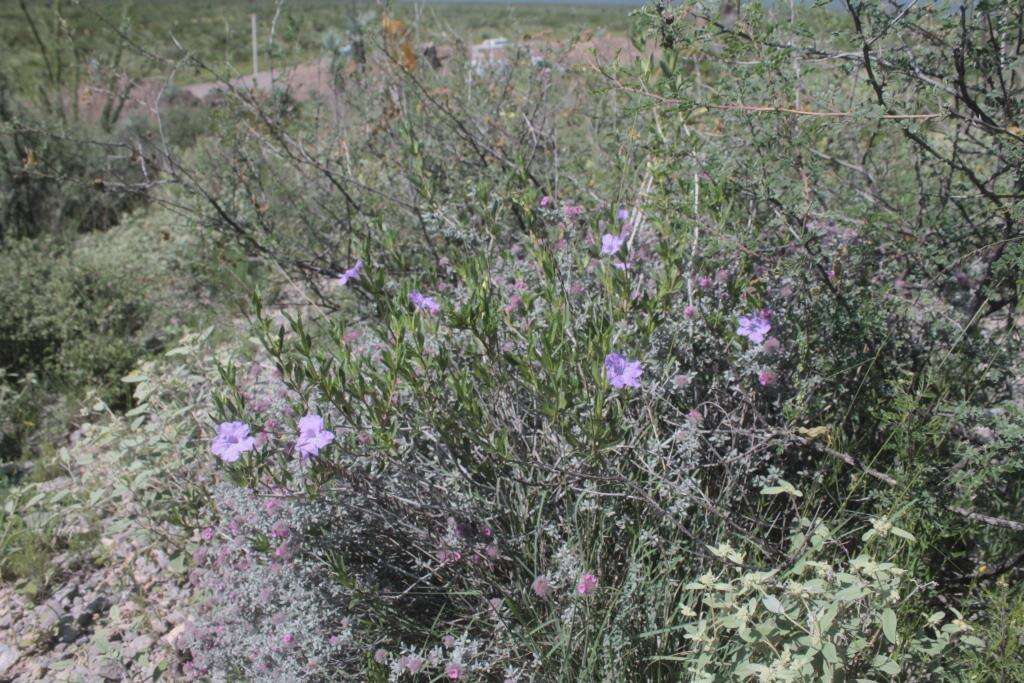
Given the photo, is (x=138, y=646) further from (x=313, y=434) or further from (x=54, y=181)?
(x=54, y=181)

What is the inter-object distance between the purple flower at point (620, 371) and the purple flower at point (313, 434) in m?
0.67

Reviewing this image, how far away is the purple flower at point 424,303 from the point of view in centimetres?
218

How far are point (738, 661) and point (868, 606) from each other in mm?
334

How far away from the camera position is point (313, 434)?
186 centimetres

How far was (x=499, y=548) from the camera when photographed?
2109 mm

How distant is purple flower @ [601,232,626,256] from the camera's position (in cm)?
229

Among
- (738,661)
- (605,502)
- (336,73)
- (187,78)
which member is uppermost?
(336,73)

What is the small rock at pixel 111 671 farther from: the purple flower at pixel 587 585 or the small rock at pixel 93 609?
the purple flower at pixel 587 585

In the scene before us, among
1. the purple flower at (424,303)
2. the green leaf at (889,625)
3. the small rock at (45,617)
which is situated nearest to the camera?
the green leaf at (889,625)

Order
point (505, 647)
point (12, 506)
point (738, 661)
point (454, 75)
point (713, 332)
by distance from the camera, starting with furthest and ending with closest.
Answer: point (454, 75) < point (12, 506) < point (713, 332) < point (505, 647) < point (738, 661)

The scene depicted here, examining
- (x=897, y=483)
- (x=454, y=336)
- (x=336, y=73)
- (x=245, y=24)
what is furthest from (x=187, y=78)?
(x=897, y=483)

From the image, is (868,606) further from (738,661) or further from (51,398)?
(51,398)

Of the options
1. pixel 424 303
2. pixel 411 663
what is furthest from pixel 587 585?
pixel 424 303

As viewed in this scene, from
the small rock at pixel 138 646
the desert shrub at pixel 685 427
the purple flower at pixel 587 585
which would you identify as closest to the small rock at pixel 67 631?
the small rock at pixel 138 646
